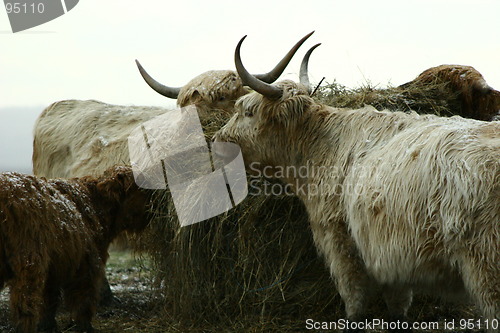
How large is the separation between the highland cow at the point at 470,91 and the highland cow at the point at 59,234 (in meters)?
3.11

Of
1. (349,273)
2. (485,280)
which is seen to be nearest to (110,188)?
(349,273)

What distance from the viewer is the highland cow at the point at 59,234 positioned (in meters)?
4.79

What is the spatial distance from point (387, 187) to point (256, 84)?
133 cm

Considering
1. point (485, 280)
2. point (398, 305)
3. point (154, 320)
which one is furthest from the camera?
point (154, 320)

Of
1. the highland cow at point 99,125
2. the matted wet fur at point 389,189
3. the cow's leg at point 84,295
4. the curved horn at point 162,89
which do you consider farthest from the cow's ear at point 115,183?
the matted wet fur at point 389,189

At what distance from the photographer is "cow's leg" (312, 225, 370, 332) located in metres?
4.49

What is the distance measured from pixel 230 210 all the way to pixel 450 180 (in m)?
2.35

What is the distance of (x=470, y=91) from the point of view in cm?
641

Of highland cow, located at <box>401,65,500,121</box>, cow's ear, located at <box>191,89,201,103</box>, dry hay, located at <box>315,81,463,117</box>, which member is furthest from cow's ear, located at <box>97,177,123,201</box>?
highland cow, located at <box>401,65,500,121</box>

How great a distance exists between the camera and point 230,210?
5566 mm

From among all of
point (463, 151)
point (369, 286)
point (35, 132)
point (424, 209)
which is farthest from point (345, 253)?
point (35, 132)

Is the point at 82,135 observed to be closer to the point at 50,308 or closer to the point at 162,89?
the point at 162,89

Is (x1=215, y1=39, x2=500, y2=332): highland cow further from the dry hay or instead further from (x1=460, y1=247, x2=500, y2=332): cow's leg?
the dry hay

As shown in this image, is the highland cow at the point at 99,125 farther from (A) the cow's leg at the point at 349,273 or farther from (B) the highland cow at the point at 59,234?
(A) the cow's leg at the point at 349,273
